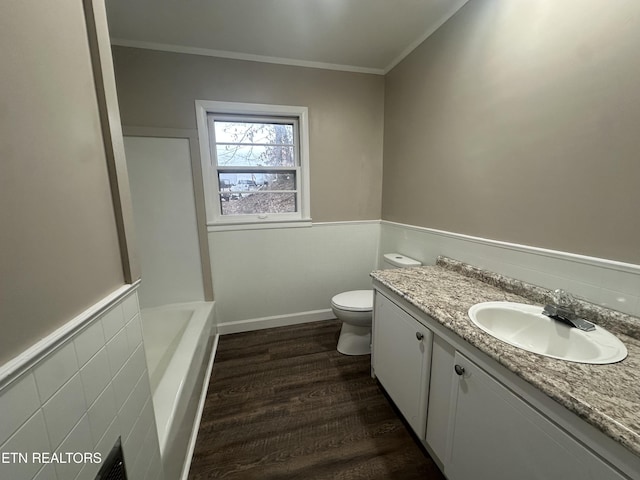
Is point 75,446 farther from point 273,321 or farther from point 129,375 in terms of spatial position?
point 273,321

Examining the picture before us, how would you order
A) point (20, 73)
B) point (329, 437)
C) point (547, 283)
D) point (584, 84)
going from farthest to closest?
point (329, 437), point (547, 283), point (584, 84), point (20, 73)

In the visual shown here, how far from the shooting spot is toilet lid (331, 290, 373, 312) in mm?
1862

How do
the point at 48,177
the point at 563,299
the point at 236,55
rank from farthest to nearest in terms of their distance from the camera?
the point at 236,55 < the point at 563,299 < the point at 48,177

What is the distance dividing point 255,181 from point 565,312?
222 centimetres

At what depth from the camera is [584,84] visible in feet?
3.34

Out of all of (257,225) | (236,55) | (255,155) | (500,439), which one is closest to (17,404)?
(500,439)

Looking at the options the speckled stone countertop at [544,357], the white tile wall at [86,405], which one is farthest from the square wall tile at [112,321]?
the speckled stone countertop at [544,357]

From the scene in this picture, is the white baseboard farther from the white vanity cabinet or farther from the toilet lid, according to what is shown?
the white vanity cabinet

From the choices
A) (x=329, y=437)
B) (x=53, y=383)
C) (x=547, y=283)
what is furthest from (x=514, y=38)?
(x=329, y=437)

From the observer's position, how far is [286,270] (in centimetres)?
242

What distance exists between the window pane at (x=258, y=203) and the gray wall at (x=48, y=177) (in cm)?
156

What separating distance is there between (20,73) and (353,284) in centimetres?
248

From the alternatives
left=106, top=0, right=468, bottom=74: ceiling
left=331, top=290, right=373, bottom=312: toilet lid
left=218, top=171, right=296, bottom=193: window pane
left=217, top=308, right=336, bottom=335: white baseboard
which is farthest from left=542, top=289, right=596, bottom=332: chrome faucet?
left=218, top=171, right=296, bottom=193: window pane

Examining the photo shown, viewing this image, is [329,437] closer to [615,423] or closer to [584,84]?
[615,423]
